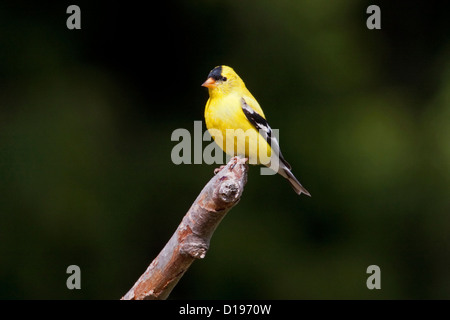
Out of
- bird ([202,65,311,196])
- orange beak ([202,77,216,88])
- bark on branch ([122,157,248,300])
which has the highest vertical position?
orange beak ([202,77,216,88])

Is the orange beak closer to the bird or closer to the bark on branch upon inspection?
the bird

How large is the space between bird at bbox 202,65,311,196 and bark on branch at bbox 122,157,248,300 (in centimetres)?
53

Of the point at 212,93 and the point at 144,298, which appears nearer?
the point at 144,298

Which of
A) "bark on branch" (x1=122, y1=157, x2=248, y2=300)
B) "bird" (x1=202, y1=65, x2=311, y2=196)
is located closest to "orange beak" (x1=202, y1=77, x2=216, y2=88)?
"bird" (x1=202, y1=65, x2=311, y2=196)

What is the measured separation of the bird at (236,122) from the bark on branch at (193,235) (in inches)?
20.7

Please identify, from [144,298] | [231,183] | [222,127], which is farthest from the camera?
[222,127]

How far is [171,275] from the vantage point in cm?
230

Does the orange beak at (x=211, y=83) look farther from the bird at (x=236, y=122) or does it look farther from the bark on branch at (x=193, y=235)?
the bark on branch at (x=193, y=235)

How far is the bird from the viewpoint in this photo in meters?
2.90

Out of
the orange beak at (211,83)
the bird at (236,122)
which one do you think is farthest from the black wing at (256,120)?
the orange beak at (211,83)

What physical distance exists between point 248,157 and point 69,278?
2236mm

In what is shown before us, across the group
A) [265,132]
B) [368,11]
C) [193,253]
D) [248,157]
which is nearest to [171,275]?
[193,253]

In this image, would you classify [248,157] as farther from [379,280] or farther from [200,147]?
[379,280]

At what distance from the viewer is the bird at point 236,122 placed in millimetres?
2900
